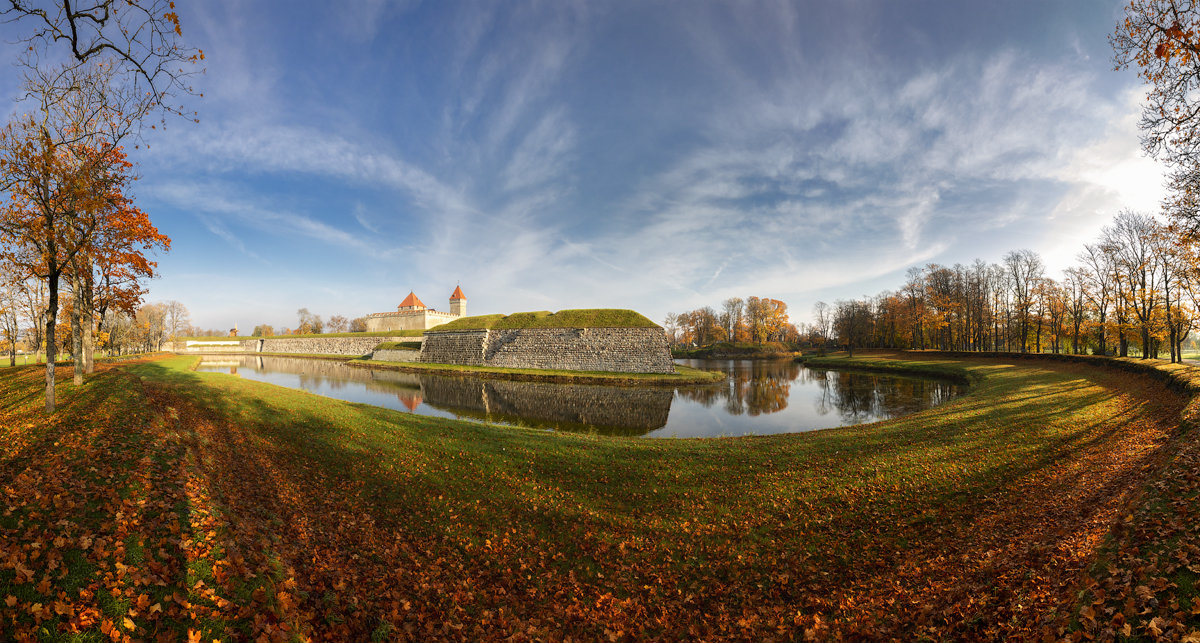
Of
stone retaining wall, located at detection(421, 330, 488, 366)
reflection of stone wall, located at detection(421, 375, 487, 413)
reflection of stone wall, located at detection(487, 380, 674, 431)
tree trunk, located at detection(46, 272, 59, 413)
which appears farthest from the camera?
stone retaining wall, located at detection(421, 330, 488, 366)

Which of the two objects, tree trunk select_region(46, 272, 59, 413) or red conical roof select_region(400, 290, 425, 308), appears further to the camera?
red conical roof select_region(400, 290, 425, 308)

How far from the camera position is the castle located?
64688 mm

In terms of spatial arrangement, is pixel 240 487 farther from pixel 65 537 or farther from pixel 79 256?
pixel 79 256

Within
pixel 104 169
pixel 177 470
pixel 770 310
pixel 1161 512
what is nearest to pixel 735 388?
pixel 1161 512

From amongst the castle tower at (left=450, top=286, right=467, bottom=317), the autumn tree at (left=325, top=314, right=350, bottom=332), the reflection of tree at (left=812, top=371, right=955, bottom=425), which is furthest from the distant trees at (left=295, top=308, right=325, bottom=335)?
the reflection of tree at (left=812, top=371, right=955, bottom=425)

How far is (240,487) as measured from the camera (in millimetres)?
6918

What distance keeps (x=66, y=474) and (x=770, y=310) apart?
254 ft

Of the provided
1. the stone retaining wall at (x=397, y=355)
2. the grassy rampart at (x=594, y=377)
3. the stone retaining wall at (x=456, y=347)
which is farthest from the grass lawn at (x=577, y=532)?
the stone retaining wall at (x=397, y=355)

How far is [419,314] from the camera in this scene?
64.7 m

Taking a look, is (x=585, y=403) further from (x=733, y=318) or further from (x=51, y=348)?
(x=733, y=318)

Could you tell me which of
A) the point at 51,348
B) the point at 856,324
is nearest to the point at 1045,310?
the point at 856,324

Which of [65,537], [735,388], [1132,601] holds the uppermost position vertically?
[65,537]

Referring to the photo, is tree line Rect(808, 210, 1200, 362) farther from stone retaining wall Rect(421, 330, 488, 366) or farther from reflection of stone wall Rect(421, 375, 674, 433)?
stone retaining wall Rect(421, 330, 488, 366)

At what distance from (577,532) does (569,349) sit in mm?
32785
